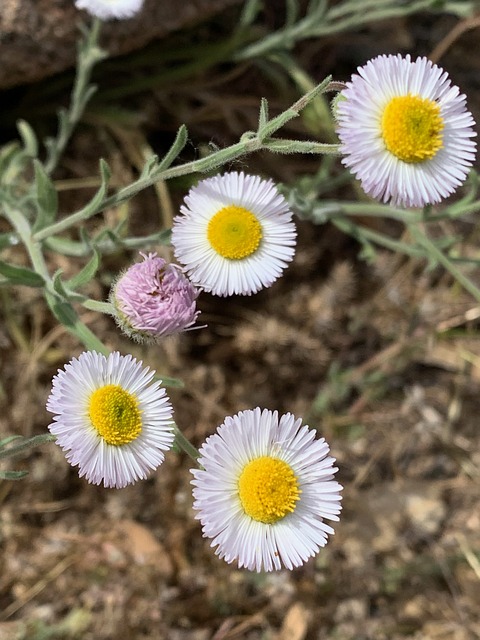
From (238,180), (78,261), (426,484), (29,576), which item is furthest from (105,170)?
(426,484)

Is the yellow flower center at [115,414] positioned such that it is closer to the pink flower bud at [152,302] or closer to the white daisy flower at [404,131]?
the pink flower bud at [152,302]

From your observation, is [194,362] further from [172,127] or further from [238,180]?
[238,180]

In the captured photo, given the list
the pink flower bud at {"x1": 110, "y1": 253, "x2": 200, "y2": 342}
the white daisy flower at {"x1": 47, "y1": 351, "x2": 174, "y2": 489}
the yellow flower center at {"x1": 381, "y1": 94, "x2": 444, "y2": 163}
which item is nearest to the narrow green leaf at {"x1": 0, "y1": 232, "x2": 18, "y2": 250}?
the pink flower bud at {"x1": 110, "y1": 253, "x2": 200, "y2": 342}

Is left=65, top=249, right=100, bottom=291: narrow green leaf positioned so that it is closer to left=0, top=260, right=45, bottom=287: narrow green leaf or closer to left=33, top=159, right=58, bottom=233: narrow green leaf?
left=0, top=260, right=45, bottom=287: narrow green leaf

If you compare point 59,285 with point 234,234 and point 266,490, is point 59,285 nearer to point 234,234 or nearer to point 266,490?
point 234,234

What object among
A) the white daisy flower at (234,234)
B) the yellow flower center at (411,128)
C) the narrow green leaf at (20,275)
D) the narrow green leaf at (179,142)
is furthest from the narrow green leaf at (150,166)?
the yellow flower center at (411,128)
